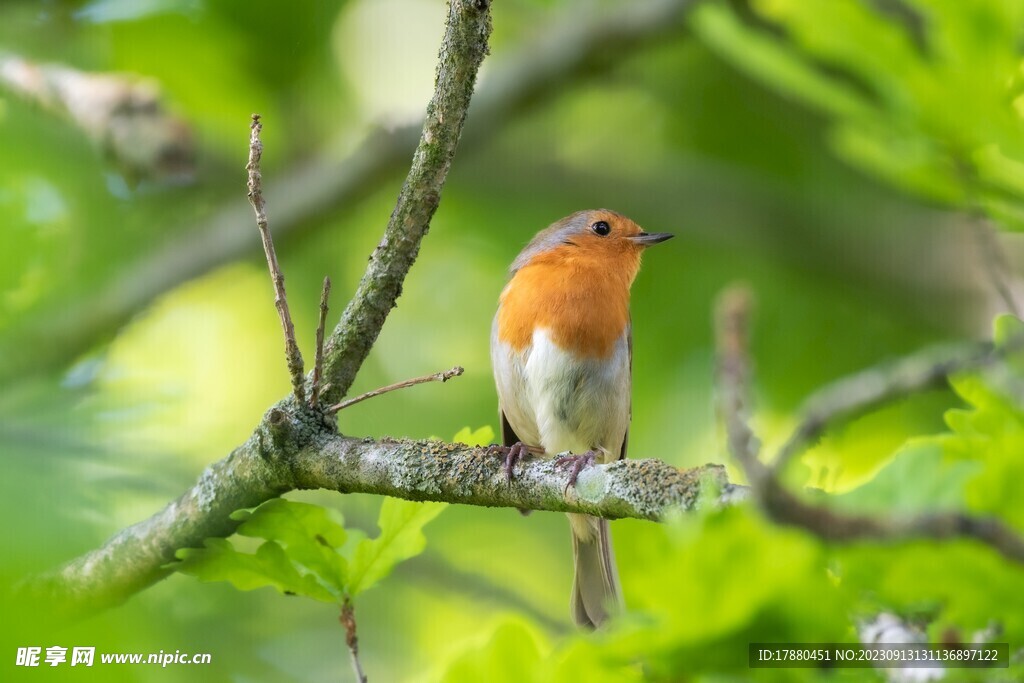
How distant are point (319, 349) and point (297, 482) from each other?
0.48m

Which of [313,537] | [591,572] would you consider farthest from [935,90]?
[591,572]

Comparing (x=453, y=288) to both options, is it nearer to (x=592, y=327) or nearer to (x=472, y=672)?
(x=592, y=327)

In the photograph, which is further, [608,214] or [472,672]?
[608,214]

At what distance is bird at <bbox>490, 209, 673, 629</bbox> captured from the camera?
15.1 feet

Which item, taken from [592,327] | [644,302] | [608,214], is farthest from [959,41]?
[644,302]

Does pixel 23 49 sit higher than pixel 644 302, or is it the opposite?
pixel 23 49

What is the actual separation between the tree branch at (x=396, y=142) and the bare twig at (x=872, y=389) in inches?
182


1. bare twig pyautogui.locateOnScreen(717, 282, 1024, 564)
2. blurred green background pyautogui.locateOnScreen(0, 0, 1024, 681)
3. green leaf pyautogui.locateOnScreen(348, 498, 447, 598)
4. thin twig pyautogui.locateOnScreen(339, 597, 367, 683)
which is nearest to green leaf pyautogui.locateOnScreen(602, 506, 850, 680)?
bare twig pyautogui.locateOnScreen(717, 282, 1024, 564)

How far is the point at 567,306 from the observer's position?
4645 mm

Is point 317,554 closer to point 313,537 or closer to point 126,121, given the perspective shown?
point 313,537

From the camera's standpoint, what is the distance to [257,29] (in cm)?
650

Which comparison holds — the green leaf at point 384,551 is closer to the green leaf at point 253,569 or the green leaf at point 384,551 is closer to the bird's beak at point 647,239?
the green leaf at point 253,569

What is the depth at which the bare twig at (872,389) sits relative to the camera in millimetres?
1063

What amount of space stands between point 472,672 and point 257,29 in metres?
5.57
